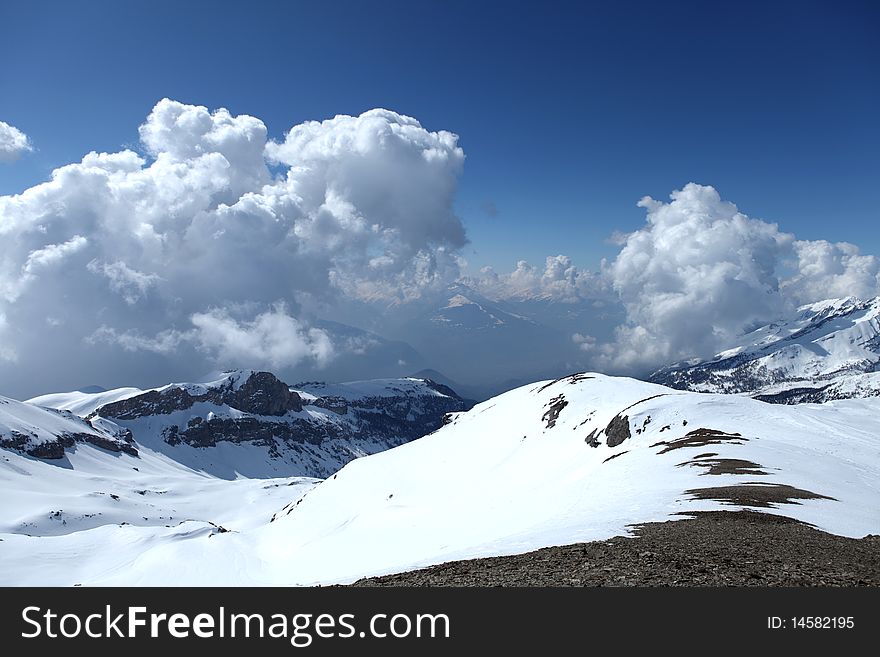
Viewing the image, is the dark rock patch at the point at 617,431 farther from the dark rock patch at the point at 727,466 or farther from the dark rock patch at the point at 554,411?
the dark rock patch at the point at 727,466

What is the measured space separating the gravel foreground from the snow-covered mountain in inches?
122

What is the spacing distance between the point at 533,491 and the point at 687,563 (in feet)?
185

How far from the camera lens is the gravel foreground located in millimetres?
14047

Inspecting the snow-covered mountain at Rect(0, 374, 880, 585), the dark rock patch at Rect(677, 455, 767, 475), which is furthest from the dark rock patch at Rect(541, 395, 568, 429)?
the dark rock patch at Rect(677, 455, 767, 475)

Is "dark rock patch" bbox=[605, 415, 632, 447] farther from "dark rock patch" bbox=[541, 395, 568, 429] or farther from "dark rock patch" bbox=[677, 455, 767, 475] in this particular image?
"dark rock patch" bbox=[677, 455, 767, 475]

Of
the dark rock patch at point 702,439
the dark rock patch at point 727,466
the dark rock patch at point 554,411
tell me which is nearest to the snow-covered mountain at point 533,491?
the dark rock patch at point 727,466

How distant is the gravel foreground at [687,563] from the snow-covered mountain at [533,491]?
10.1ft

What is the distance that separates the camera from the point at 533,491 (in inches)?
2726

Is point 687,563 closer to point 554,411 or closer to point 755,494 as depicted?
point 755,494

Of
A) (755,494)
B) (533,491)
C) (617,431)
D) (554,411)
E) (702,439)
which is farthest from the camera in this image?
(554,411)

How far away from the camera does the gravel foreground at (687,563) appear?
14.0 meters

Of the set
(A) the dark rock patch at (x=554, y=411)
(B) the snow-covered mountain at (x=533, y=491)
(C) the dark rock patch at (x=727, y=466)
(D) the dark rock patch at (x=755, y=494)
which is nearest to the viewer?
(D) the dark rock patch at (x=755, y=494)

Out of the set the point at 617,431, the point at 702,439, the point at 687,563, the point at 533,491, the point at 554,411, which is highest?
the point at 554,411

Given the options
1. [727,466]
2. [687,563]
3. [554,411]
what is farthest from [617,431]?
[687,563]
